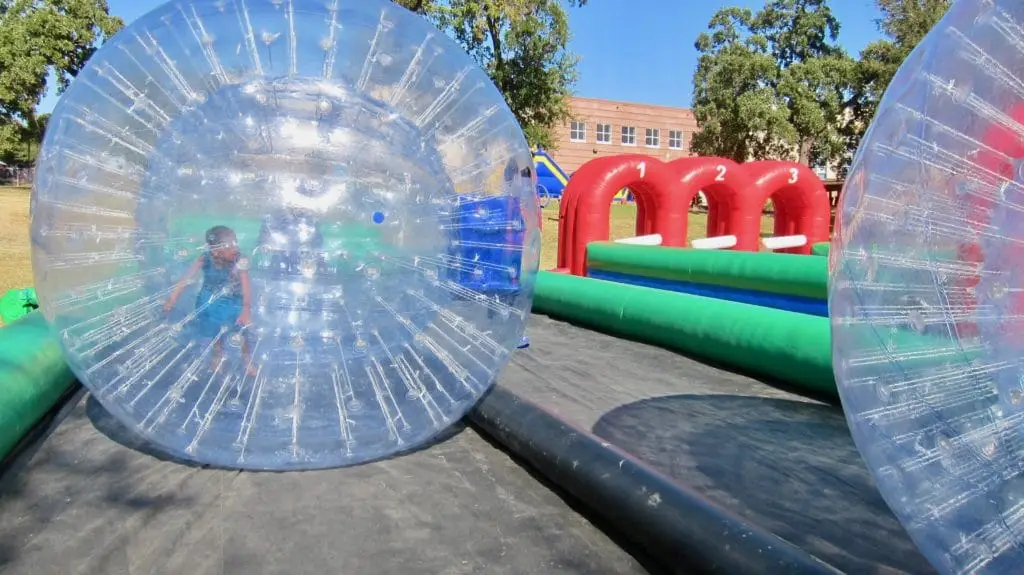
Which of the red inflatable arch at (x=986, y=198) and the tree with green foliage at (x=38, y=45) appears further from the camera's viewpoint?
the tree with green foliage at (x=38, y=45)

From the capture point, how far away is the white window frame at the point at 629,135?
1296 inches

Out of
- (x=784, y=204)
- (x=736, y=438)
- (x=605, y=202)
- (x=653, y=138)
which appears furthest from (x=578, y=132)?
(x=736, y=438)

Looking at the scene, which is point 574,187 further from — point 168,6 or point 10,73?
point 10,73

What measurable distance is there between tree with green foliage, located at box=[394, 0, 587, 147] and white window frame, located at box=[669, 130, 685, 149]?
612 inches

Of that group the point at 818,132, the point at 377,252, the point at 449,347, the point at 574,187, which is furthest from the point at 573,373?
the point at 818,132

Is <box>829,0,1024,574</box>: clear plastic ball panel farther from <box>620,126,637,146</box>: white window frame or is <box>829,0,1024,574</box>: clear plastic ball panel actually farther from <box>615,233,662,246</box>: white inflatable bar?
<box>620,126,637,146</box>: white window frame

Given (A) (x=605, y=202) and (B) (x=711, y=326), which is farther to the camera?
(A) (x=605, y=202)

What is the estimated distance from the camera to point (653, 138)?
3381 cm

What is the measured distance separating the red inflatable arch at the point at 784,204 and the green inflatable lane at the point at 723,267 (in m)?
2.06

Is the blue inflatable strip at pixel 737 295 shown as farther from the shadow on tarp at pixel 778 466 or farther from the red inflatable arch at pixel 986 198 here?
the red inflatable arch at pixel 986 198

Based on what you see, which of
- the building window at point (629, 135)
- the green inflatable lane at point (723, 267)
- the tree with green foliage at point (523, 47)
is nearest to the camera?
the green inflatable lane at point (723, 267)

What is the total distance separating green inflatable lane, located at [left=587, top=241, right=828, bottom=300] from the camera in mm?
4539

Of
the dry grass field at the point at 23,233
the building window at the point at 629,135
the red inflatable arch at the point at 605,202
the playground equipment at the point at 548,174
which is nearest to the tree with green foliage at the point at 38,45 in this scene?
the dry grass field at the point at 23,233

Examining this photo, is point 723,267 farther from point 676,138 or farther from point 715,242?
point 676,138
